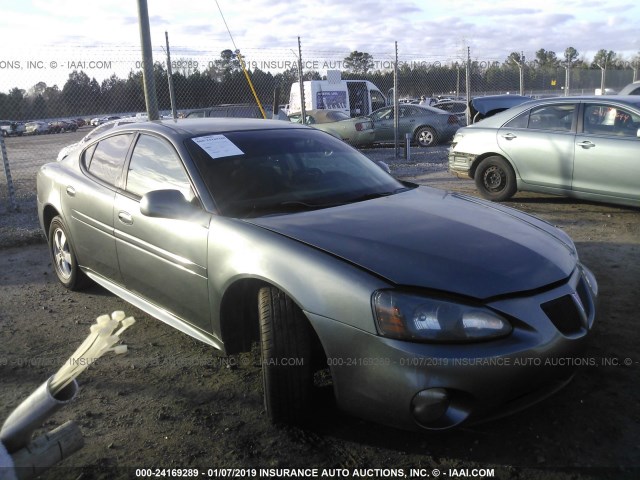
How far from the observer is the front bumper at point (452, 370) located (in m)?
2.32

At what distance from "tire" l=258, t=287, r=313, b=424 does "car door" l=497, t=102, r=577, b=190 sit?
211 inches

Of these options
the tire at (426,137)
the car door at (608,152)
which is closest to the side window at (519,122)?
the car door at (608,152)

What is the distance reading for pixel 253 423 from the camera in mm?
2863

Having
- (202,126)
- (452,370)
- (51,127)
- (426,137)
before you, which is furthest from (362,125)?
(51,127)

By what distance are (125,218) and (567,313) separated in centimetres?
263

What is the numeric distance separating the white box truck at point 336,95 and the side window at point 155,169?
16.1 m

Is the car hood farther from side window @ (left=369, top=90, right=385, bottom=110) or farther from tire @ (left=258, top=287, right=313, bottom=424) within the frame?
side window @ (left=369, top=90, right=385, bottom=110)

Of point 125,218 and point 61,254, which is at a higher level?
point 125,218

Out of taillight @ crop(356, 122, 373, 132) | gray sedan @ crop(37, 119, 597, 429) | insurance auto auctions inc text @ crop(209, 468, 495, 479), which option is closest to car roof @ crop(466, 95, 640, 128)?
gray sedan @ crop(37, 119, 597, 429)

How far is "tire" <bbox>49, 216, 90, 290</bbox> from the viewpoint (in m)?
4.67

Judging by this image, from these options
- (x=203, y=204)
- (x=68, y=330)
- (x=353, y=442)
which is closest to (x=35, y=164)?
(x=68, y=330)

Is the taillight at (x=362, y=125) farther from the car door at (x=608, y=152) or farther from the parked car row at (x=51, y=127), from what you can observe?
the parked car row at (x=51, y=127)

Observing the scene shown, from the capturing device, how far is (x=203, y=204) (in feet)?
10.6

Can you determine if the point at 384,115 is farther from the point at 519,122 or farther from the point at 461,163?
the point at 519,122
